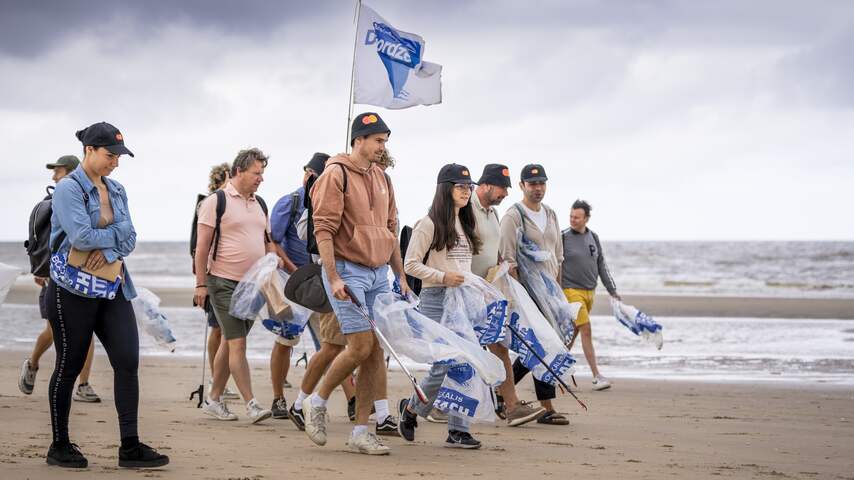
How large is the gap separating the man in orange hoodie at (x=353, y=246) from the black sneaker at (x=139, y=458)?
0.92 metres

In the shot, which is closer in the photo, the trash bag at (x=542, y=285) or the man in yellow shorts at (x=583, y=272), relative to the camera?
the trash bag at (x=542, y=285)

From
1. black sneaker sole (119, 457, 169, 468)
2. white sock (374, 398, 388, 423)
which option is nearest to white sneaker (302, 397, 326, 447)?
white sock (374, 398, 388, 423)

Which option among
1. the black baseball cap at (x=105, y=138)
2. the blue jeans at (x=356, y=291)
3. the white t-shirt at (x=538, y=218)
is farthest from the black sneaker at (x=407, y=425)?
the black baseball cap at (x=105, y=138)

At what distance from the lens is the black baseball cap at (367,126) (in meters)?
5.49

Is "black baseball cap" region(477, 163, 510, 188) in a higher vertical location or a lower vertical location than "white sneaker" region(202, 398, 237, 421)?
higher

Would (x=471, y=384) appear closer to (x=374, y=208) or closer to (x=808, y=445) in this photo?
(x=374, y=208)

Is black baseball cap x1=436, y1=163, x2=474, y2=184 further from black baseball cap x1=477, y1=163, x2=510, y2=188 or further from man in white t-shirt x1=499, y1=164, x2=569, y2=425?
man in white t-shirt x1=499, y1=164, x2=569, y2=425

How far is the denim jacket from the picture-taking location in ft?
15.4

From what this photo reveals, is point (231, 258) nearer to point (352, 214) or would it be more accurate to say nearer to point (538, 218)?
point (352, 214)

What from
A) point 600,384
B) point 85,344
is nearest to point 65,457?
point 85,344

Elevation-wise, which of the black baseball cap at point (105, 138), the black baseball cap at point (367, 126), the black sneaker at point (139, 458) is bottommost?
the black sneaker at point (139, 458)

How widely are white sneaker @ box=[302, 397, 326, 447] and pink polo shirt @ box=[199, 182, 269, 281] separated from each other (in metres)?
1.58

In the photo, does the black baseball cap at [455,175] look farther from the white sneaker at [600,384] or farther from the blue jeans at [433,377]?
the white sneaker at [600,384]

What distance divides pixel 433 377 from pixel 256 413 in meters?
1.41
